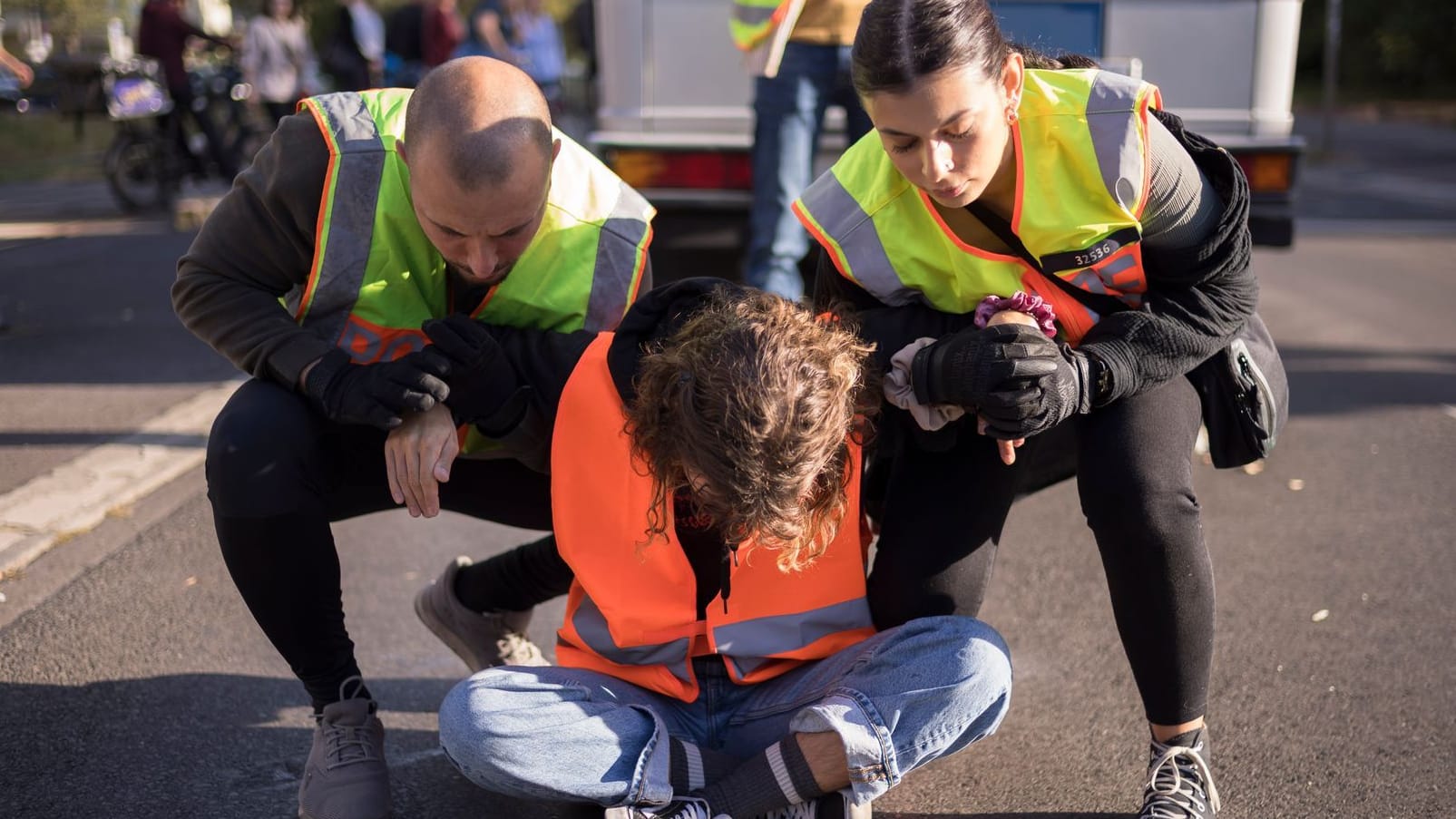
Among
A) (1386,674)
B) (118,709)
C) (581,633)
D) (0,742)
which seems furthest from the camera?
(1386,674)

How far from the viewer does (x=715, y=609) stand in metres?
2.11

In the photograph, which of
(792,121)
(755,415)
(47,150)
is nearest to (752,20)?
→ (792,121)

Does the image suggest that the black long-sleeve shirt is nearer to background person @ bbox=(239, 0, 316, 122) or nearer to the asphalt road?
the asphalt road

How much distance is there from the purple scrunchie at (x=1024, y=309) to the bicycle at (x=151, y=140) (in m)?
8.23

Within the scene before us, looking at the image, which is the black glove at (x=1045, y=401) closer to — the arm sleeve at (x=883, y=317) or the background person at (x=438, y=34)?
the arm sleeve at (x=883, y=317)

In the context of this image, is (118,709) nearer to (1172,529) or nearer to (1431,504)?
(1172,529)

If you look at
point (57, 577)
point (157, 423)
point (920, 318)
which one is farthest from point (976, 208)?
point (157, 423)

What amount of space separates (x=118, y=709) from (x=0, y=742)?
216mm

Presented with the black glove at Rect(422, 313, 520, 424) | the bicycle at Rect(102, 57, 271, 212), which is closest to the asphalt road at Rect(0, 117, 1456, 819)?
the black glove at Rect(422, 313, 520, 424)

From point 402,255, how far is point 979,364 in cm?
98

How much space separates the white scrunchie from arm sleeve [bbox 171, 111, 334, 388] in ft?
2.95

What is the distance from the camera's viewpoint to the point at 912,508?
223cm

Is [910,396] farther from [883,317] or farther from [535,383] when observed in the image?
[535,383]

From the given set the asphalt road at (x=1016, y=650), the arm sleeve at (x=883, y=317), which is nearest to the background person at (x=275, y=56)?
the asphalt road at (x=1016, y=650)
